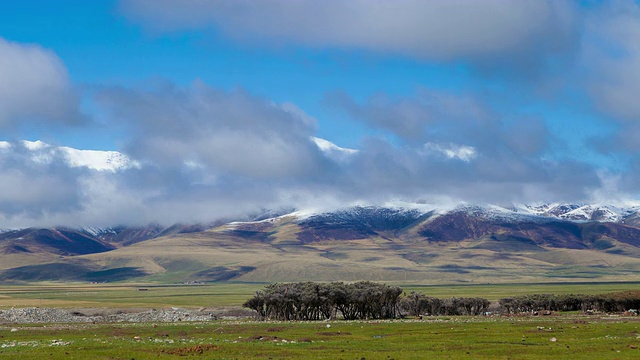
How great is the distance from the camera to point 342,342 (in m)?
64.8

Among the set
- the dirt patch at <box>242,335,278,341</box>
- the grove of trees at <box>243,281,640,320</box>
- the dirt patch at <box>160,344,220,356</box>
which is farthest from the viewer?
the grove of trees at <box>243,281,640,320</box>

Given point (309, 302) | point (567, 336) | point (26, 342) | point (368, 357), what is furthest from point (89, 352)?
point (309, 302)

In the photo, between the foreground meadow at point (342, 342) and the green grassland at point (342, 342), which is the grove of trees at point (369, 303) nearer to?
the foreground meadow at point (342, 342)

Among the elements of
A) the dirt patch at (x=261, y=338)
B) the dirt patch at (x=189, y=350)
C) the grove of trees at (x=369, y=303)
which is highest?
the grove of trees at (x=369, y=303)

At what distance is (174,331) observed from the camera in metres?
82.3

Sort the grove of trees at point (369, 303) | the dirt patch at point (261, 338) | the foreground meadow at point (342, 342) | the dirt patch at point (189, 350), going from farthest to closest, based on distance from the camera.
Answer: the grove of trees at point (369, 303)
the dirt patch at point (261, 338)
the dirt patch at point (189, 350)
the foreground meadow at point (342, 342)

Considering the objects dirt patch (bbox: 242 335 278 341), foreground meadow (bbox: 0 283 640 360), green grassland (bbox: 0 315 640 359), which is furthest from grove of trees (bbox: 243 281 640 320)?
dirt patch (bbox: 242 335 278 341)

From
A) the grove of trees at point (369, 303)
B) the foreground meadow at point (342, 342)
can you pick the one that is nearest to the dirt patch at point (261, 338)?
the foreground meadow at point (342, 342)

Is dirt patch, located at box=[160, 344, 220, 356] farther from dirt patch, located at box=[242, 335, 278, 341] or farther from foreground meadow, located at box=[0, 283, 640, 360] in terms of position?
dirt patch, located at box=[242, 335, 278, 341]

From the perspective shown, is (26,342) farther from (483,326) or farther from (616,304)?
(616,304)

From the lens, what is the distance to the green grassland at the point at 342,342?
5434cm

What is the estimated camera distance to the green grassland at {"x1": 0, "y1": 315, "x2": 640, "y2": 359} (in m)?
54.3

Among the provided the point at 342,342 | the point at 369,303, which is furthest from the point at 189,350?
the point at 369,303

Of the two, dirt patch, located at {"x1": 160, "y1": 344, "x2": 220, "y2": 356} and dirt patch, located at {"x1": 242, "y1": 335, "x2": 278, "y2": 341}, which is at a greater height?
dirt patch, located at {"x1": 242, "y1": 335, "x2": 278, "y2": 341}
